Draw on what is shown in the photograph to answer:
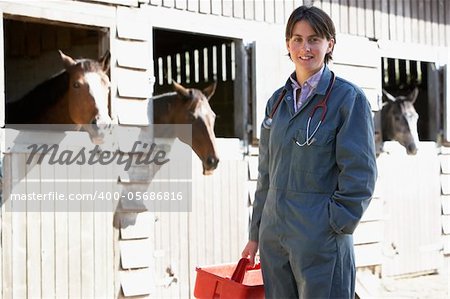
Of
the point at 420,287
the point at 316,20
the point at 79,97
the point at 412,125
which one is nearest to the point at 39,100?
the point at 79,97

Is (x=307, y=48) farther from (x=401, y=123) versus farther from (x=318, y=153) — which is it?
(x=401, y=123)

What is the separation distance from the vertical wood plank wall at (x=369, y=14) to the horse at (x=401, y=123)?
64 cm

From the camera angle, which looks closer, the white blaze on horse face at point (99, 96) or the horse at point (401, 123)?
the white blaze on horse face at point (99, 96)

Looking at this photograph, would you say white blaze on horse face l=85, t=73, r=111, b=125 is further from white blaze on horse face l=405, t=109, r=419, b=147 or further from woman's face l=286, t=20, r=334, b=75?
white blaze on horse face l=405, t=109, r=419, b=147

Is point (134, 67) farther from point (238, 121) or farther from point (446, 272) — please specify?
point (446, 272)

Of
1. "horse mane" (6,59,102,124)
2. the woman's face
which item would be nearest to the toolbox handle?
the woman's face

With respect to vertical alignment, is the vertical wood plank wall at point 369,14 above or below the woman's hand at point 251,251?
above

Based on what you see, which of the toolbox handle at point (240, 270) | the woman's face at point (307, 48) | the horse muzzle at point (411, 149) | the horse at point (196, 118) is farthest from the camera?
the horse muzzle at point (411, 149)

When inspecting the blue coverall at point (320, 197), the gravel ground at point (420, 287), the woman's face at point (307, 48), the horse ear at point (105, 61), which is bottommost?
the gravel ground at point (420, 287)

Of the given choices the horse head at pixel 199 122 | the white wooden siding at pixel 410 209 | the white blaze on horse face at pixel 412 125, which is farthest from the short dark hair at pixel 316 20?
the white blaze on horse face at pixel 412 125

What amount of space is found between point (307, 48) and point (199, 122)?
302cm

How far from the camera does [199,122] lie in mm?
5508

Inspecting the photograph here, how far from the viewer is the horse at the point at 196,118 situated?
215 inches

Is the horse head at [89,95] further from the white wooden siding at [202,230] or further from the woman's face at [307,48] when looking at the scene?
the woman's face at [307,48]
